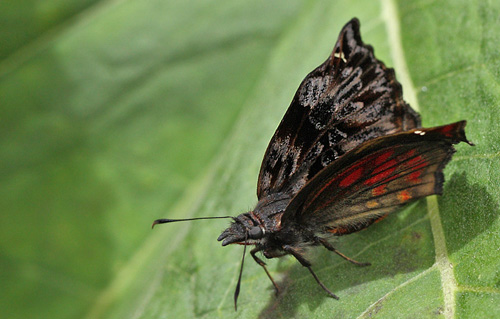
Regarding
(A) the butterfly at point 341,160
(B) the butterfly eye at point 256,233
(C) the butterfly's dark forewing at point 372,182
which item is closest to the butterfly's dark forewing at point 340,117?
(A) the butterfly at point 341,160

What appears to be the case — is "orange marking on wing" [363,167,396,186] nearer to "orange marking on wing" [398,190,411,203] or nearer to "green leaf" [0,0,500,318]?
"orange marking on wing" [398,190,411,203]

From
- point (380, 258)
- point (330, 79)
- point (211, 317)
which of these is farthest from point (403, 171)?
point (211, 317)

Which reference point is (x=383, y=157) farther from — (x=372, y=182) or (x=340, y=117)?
(x=340, y=117)

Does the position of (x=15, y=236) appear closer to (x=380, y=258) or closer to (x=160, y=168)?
(x=160, y=168)

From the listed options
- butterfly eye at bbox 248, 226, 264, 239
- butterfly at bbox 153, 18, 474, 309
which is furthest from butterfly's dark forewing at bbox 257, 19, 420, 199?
butterfly eye at bbox 248, 226, 264, 239

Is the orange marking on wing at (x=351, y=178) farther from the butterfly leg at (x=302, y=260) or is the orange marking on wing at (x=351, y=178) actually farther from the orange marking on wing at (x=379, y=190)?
the butterfly leg at (x=302, y=260)

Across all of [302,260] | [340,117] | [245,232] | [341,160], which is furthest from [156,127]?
[341,160]
